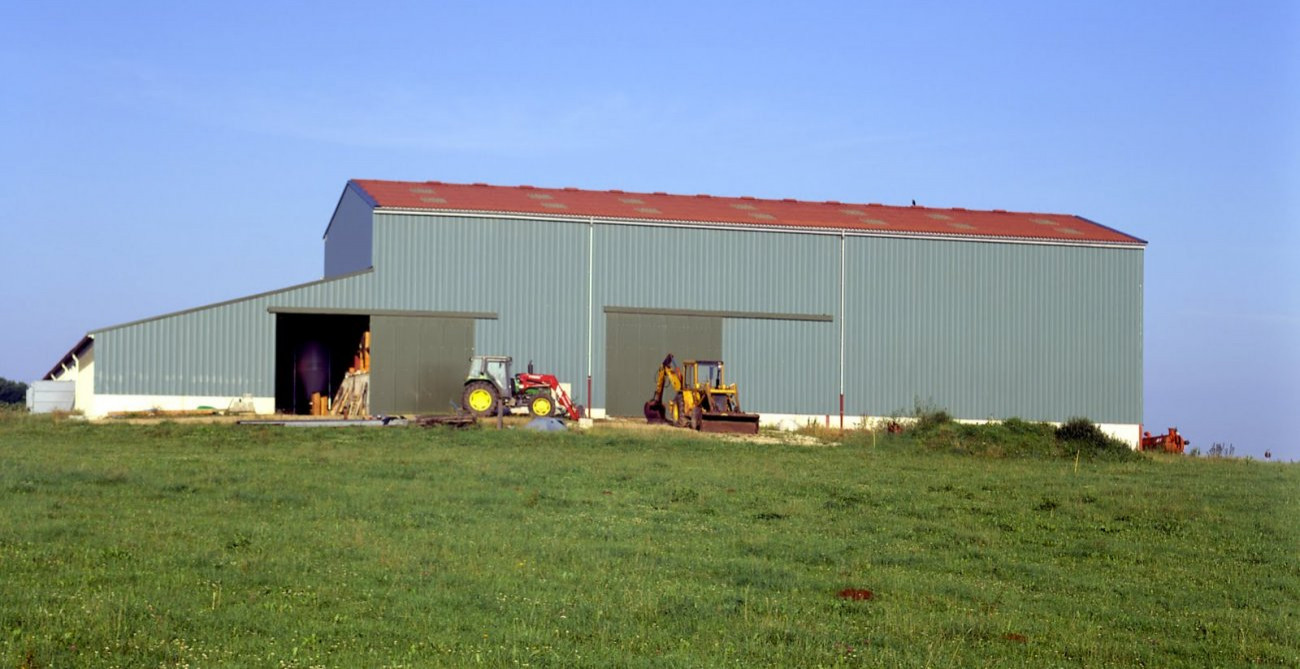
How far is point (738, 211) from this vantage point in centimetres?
4719

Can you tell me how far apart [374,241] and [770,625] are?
1246 inches

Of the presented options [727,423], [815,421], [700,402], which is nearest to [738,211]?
[815,421]

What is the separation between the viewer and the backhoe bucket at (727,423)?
3747cm

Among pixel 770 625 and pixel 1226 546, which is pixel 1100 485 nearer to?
pixel 1226 546

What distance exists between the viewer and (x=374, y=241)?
41.1 meters

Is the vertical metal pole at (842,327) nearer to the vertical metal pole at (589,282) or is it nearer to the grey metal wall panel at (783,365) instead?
the grey metal wall panel at (783,365)

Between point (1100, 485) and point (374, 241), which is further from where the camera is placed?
point (374, 241)

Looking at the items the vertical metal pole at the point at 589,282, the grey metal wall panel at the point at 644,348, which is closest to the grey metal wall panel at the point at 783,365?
the grey metal wall panel at the point at 644,348

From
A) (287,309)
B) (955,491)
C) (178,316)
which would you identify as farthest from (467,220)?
(955,491)

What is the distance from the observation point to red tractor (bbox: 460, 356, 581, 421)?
1521 inches

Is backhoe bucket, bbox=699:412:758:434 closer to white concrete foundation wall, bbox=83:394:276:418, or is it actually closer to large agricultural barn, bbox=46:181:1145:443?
large agricultural barn, bbox=46:181:1145:443

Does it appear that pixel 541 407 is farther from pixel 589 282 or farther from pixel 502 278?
pixel 589 282

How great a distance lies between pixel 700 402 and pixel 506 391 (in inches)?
225

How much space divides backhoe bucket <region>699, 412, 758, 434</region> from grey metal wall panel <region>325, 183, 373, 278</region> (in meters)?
12.2
